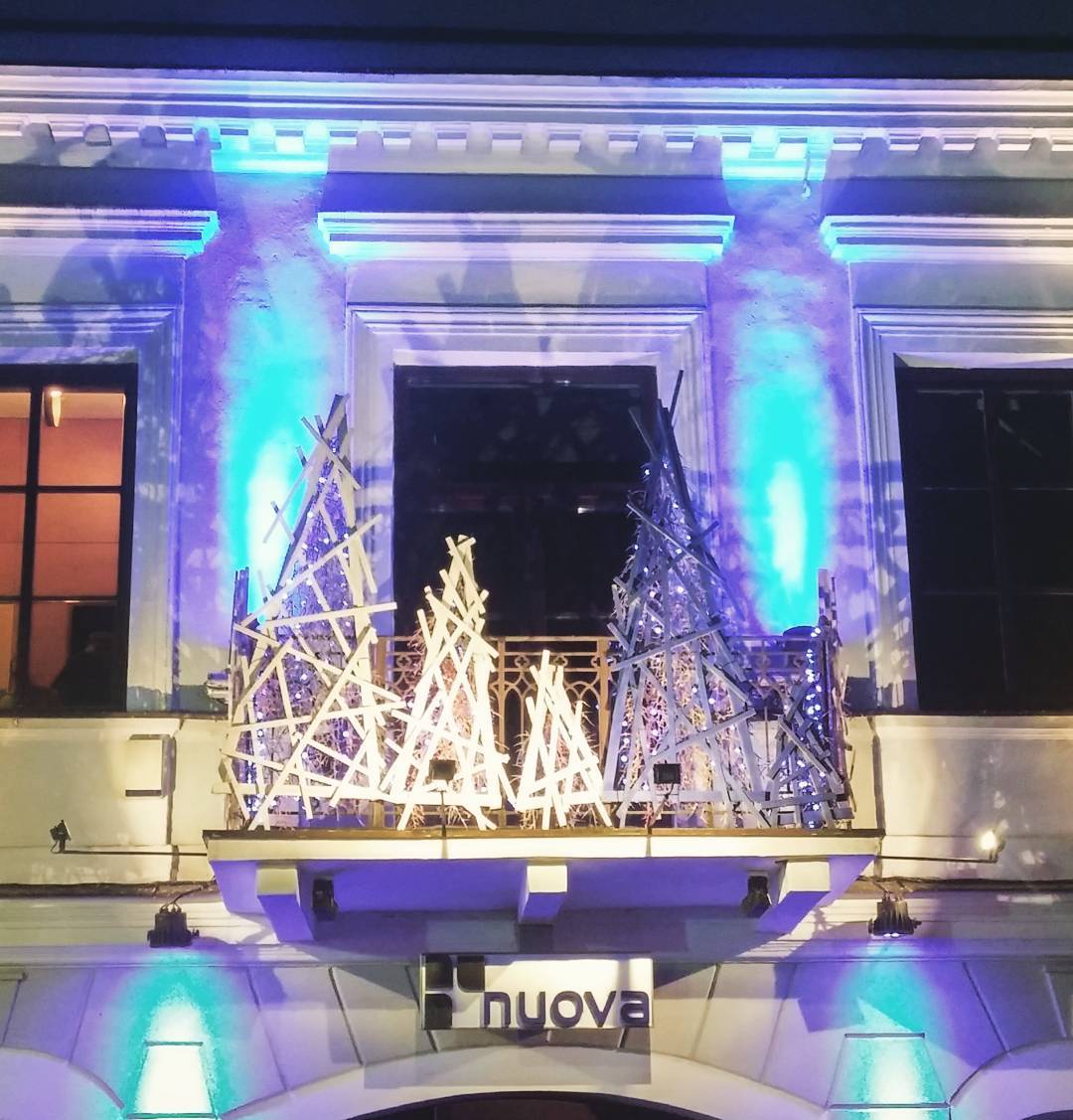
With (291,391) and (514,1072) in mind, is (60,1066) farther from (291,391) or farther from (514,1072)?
(291,391)

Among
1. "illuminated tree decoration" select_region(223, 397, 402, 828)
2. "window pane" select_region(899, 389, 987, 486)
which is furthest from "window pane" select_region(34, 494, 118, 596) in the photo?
"window pane" select_region(899, 389, 987, 486)

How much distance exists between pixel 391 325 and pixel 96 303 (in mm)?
1748

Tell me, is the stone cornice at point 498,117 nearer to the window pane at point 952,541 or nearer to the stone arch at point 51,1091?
the window pane at point 952,541

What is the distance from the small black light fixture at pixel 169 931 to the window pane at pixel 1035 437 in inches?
215

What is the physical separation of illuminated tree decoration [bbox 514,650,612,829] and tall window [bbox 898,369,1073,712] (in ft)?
7.66

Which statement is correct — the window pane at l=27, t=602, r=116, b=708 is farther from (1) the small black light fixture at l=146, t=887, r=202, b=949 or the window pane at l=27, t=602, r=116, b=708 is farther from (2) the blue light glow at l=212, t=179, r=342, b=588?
(1) the small black light fixture at l=146, t=887, r=202, b=949

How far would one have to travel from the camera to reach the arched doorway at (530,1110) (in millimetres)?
8680

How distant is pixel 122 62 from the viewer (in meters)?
9.50

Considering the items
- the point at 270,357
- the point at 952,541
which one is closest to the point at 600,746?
the point at 952,541

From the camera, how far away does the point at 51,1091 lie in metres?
8.20

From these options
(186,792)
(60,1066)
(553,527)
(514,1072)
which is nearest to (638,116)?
(553,527)

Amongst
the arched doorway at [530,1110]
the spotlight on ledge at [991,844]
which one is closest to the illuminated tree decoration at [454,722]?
the arched doorway at [530,1110]

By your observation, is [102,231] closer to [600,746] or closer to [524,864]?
[600,746]

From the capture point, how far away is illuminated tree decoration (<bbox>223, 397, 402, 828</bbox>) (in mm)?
7625
